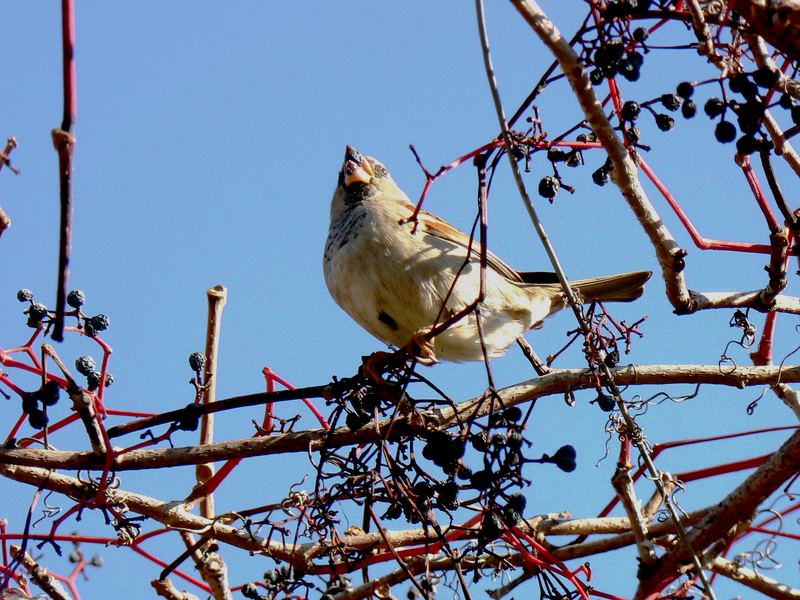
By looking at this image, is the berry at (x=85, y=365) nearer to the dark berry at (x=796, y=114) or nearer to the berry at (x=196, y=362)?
the berry at (x=196, y=362)

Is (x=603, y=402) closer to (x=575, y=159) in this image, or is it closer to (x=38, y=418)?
(x=575, y=159)

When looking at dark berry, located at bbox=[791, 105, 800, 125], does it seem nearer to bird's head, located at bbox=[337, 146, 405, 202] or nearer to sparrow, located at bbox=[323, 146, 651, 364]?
sparrow, located at bbox=[323, 146, 651, 364]

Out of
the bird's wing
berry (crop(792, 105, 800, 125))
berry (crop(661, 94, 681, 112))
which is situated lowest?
berry (crop(792, 105, 800, 125))

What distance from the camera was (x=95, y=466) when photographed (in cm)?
276

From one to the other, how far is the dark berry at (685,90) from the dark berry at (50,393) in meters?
1.74

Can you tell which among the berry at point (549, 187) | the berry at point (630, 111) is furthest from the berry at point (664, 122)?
the berry at point (549, 187)

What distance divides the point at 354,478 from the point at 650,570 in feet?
2.43

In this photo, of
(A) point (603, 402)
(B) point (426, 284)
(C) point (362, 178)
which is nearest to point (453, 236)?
(B) point (426, 284)

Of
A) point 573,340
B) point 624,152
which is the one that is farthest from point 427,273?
point 624,152

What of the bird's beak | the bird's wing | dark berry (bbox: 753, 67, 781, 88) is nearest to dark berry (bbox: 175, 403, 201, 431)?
dark berry (bbox: 753, 67, 781, 88)

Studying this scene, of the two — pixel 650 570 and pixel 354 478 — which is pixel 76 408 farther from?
pixel 650 570

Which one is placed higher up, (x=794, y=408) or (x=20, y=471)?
(x=794, y=408)

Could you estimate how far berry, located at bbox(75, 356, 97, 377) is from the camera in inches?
114

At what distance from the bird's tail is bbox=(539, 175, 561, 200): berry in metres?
1.73
